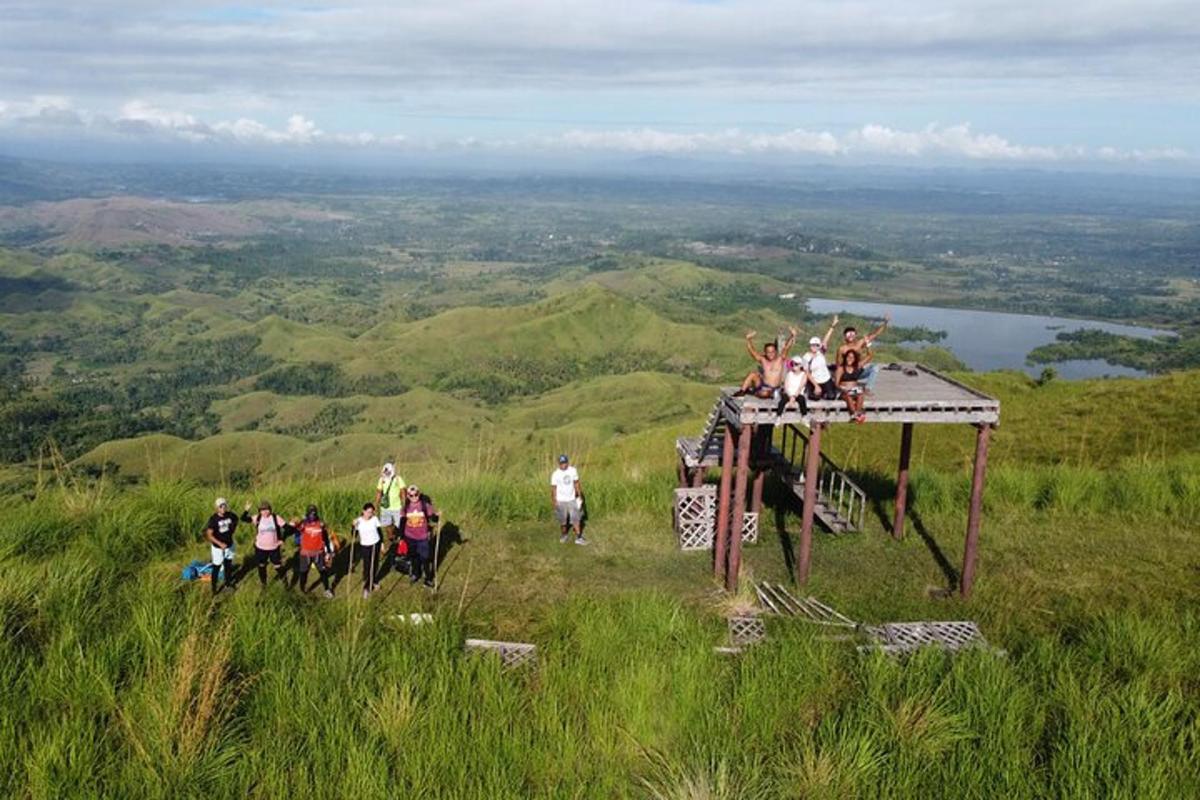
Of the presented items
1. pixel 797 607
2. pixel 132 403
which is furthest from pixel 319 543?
pixel 132 403

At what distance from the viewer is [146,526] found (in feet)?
42.6

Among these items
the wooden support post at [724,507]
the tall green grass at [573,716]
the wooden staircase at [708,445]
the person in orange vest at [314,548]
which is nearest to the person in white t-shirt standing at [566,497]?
the wooden staircase at [708,445]

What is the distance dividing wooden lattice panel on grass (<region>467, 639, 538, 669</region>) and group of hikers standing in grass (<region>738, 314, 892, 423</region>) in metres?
5.45

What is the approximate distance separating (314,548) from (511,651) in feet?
14.3

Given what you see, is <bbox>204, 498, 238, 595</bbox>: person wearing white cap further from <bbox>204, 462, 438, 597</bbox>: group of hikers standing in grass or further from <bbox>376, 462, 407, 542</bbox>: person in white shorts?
<bbox>376, 462, 407, 542</bbox>: person in white shorts

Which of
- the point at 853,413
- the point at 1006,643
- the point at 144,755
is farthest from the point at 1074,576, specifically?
the point at 144,755

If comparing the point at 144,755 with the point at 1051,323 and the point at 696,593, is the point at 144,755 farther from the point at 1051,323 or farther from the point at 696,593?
the point at 1051,323

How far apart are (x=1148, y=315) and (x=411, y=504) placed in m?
224

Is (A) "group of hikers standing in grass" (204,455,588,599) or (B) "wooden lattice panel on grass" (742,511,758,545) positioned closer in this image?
(A) "group of hikers standing in grass" (204,455,588,599)

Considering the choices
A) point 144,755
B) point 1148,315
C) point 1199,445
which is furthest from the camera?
point 1148,315

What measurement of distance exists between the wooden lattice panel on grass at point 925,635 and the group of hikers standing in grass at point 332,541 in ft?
21.4

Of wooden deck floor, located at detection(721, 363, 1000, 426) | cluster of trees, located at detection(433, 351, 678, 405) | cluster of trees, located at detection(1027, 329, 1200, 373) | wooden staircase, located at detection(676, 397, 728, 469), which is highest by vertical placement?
wooden deck floor, located at detection(721, 363, 1000, 426)

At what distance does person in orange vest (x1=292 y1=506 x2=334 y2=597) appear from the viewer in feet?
39.2

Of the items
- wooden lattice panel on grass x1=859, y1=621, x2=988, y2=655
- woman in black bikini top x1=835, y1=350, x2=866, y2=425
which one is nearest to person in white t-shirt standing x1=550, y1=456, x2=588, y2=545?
woman in black bikini top x1=835, y1=350, x2=866, y2=425
